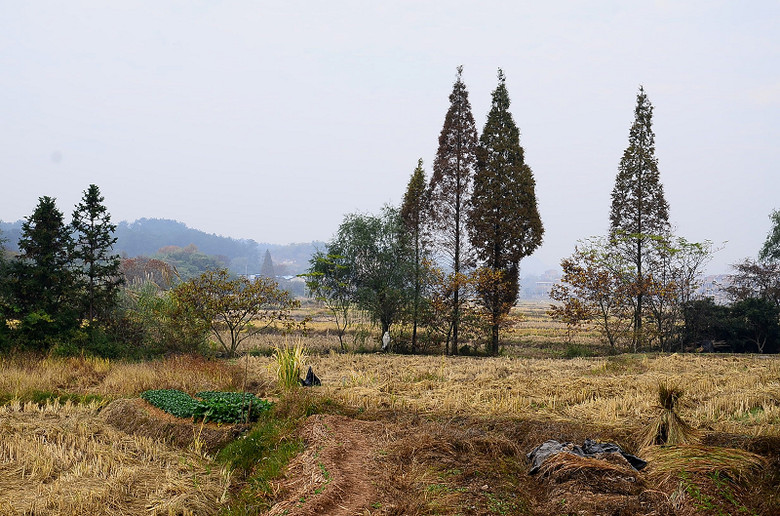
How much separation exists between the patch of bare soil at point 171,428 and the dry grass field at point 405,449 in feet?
0.15

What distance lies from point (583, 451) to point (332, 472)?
293cm

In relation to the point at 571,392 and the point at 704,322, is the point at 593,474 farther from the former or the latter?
the point at 704,322

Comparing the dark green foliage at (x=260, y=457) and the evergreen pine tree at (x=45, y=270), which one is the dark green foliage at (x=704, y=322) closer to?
the dark green foliage at (x=260, y=457)

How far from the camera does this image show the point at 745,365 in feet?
46.7

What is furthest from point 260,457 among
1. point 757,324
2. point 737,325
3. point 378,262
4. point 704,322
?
point 757,324

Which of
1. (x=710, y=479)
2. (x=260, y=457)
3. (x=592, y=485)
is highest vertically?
(x=710, y=479)

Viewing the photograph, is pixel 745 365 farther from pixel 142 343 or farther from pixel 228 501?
pixel 142 343

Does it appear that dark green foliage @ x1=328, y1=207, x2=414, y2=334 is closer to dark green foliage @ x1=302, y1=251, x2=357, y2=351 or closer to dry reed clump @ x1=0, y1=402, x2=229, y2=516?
dark green foliage @ x1=302, y1=251, x2=357, y2=351

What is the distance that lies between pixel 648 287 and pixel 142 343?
20.8m

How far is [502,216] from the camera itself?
22797 mm

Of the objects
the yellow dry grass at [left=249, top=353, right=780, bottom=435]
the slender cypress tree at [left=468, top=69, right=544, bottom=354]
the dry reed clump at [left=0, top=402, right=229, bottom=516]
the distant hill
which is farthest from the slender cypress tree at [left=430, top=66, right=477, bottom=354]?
the distant hill

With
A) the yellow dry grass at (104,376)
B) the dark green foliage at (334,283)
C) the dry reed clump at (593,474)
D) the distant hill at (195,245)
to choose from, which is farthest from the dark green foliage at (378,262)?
the distant hill at (195,245)

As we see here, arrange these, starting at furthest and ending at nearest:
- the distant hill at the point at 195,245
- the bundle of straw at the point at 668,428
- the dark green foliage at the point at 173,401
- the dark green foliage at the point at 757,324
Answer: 1. the distant hill at the point at 195,245
2. the dark green foliage at the point at 757,324
3. the dark green foliage at the point at 173,401
4. the bundle of straw at the point at 668,428

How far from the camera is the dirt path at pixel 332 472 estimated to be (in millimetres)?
4961
